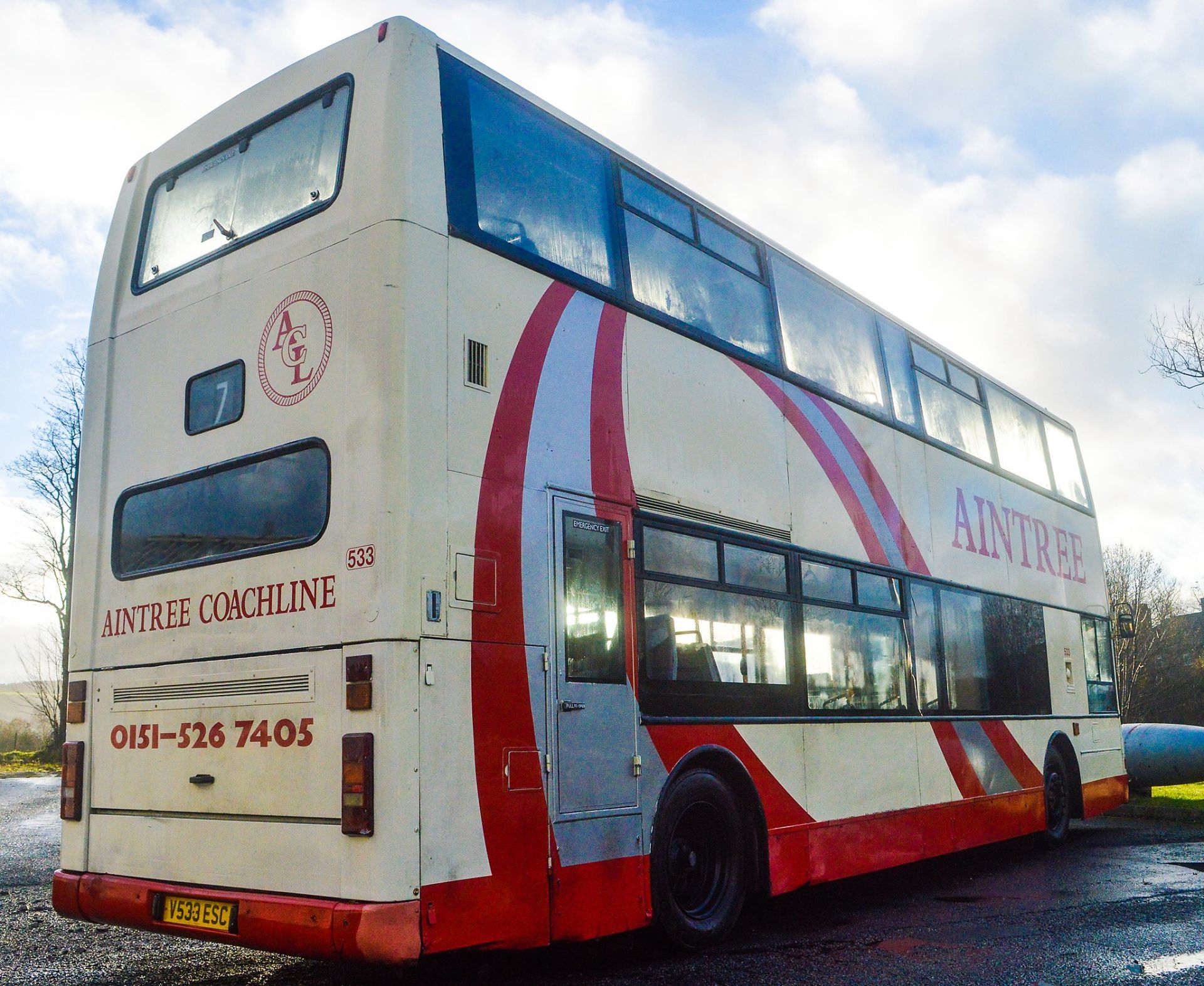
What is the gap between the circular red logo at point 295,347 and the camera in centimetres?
547

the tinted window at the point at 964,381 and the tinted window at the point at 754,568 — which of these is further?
the tinted window at the point at 964,381

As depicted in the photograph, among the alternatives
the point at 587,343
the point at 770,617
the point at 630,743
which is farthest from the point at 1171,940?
the point at 587,343

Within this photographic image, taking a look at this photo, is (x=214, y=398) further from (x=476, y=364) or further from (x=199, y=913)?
(x=199, y=913)

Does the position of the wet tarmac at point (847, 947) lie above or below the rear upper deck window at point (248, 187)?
below

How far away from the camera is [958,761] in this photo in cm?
972

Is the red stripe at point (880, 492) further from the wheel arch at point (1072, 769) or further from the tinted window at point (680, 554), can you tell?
the wheel arch at point (1072, 769)

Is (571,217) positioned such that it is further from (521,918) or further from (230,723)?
(521,918)

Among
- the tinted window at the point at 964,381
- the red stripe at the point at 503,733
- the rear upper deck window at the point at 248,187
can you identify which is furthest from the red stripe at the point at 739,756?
the tinted window at the point at 964,381

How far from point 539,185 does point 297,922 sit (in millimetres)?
3867

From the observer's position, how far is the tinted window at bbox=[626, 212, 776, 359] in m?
6.96

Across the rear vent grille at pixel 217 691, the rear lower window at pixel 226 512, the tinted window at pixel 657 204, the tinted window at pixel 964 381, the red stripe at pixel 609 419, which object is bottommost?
the rear vent grille at pixel 217 691

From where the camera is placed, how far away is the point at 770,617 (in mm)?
7547

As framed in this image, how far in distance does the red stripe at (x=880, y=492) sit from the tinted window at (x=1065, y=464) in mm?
4534

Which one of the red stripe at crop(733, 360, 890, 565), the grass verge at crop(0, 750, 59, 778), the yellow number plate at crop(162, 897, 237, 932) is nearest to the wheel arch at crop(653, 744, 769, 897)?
the red stripe at crop(733, 360, 890, 565)
